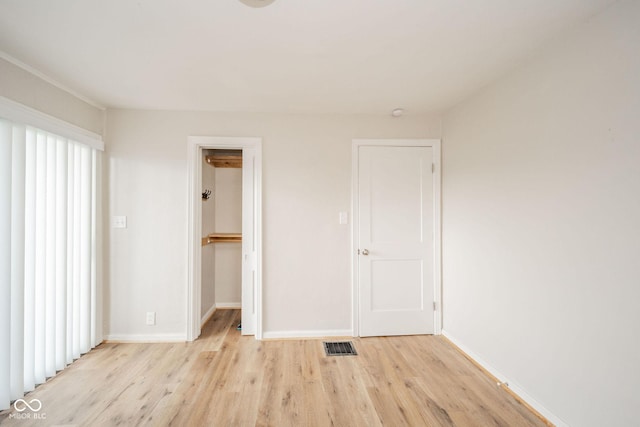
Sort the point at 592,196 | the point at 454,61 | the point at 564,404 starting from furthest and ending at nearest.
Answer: the point at 454,61 < the point at 564,404 < the point at 592,196

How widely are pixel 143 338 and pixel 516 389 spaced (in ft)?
10.8

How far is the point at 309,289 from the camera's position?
285cm

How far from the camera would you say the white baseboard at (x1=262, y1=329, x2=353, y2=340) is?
2793 millimetres

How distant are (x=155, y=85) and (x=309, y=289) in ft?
7.62

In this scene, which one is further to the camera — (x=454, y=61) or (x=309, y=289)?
(x=309, y=289)

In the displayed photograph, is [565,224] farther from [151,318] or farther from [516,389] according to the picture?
[151,318]

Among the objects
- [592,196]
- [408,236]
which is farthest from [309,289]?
[592,196]

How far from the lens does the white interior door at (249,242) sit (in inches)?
112

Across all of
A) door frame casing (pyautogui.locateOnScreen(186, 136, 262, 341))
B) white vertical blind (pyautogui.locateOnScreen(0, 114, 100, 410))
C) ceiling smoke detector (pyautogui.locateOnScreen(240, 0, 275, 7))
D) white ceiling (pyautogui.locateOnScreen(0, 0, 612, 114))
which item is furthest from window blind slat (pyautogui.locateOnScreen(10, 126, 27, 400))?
ceiling smoke detector (pyautogui.locateOnScreen(240, 0, 275, 7))

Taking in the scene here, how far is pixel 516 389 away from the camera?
1935 mm

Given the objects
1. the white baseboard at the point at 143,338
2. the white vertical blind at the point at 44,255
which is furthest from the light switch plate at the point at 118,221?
the white baseboard at the point at 143,338

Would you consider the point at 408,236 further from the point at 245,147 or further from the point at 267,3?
the point at 267,3

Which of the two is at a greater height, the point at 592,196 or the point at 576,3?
the point at 576,3
